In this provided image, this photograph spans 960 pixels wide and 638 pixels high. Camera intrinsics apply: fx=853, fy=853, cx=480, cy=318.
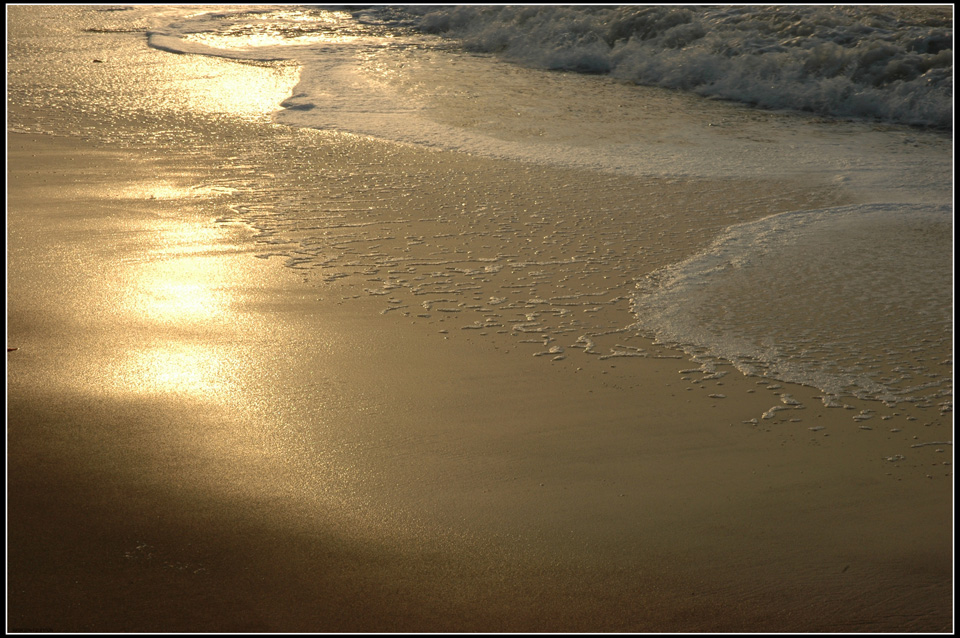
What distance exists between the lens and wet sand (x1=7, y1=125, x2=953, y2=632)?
7.27 feet

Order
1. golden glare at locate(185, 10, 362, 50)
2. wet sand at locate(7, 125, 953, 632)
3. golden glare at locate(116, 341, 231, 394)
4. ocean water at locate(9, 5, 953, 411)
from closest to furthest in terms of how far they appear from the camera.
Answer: wet sand at locate(7, 125, 953, 632) → golden glare at locate(116, 341, 231, 394) → ocean water at locate(9, 5, 953, 411) → golden glare at locate(185, 10, 362, 50)

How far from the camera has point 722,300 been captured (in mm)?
4160

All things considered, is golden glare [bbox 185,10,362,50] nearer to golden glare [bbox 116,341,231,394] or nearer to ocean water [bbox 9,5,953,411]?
ocean water [bbox 9,5,953,411]

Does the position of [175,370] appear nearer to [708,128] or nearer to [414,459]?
[414,459]

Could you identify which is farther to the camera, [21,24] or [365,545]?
[21,24]

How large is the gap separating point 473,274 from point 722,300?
1244 millimetres

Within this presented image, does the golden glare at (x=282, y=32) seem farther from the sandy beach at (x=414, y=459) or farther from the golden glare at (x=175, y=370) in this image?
the golden glare at (x=175, y=370)

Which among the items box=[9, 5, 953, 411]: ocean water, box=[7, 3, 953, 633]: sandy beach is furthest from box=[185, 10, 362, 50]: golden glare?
box=[7, 3, 953, 633]: sandy beach

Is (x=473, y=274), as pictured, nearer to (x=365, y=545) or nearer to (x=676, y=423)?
(x=676, y=423)

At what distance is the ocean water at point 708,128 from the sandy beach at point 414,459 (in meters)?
0.17

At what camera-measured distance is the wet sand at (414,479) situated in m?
2.21

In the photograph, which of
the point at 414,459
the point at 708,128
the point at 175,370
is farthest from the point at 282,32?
the point at 414,459

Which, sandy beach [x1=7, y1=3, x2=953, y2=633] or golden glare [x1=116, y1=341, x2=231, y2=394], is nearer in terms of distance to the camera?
sandy beach [x1=7, y1=3, x2=953, y2=633]

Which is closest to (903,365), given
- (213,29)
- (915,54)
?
(915,54)
